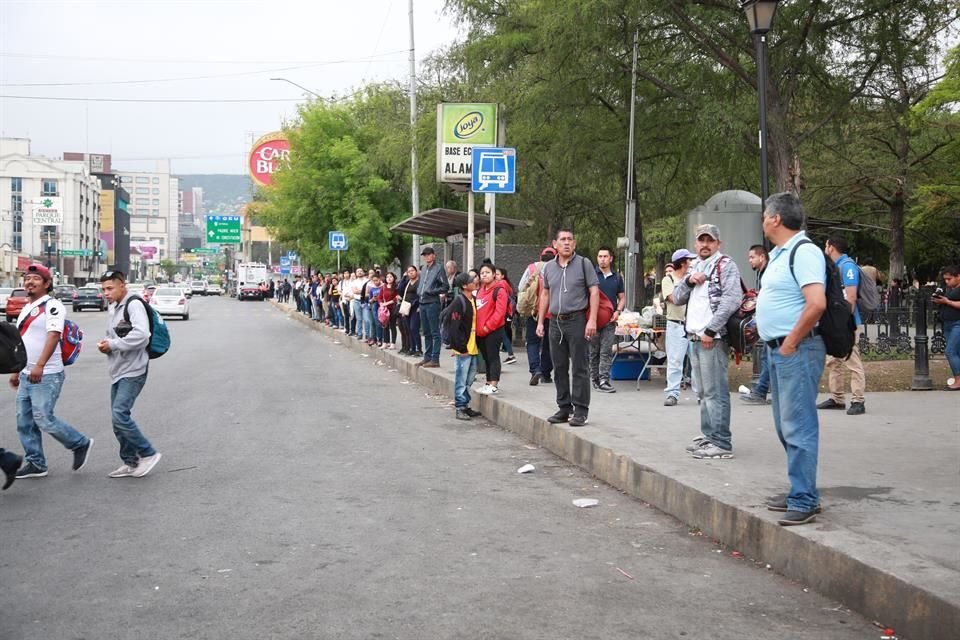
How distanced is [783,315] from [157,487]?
4764 mm

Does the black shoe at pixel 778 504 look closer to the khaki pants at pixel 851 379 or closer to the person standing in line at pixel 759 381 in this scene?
the khaki pants at pixel 851 379

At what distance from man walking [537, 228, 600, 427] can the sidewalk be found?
29 centimetres

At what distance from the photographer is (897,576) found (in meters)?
4.70

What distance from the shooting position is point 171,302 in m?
44.9

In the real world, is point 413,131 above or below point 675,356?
above

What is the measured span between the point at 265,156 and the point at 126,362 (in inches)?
2349

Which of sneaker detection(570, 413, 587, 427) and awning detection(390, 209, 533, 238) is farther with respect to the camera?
awning detection(390, 209, 533, 238)

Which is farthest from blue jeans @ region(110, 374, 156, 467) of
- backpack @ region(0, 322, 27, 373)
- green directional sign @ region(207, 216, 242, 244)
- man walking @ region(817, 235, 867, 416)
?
green directional sign @ region(207, 216, 242, 244)

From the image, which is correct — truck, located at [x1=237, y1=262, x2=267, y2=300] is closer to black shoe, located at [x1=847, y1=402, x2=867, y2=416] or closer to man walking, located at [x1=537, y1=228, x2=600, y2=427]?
A: man walking, located at [x1=537, y1=228, x2=600, y2=427]

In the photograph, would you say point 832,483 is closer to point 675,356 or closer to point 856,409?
point 856,409

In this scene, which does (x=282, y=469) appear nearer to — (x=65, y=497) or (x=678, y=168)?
(x=65, y=497)

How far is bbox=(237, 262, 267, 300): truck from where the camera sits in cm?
8875

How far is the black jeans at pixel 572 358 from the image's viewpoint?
10.1 meters

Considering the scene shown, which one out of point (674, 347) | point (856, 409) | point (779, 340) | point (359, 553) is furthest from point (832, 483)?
point (674, 347)
